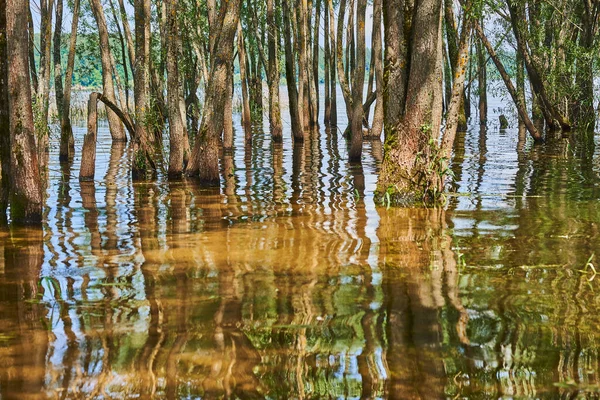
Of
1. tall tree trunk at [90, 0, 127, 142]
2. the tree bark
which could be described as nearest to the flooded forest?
the tree bark

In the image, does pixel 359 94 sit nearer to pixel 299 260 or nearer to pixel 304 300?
pixel 299 260

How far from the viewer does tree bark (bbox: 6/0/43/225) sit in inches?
367

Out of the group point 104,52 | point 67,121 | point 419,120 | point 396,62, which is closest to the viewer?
point 419,120

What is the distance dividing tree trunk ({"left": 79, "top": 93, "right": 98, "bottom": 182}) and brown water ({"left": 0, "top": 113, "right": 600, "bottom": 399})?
2614mm

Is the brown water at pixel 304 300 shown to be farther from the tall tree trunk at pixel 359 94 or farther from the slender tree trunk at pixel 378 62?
the slender tree trunk at pixel 378 62

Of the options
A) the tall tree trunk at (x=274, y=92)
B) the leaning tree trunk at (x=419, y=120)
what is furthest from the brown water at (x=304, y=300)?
the tall tree trunk at (x=274, y=92)

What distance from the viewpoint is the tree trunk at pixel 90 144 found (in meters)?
13.9

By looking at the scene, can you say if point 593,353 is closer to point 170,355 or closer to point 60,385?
point 170,355

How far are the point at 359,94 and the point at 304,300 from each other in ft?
37.3

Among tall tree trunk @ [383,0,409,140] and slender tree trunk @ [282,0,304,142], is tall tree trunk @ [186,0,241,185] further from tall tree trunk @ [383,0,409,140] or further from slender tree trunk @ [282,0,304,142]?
slender tree trunk @ [282,0,304,142]

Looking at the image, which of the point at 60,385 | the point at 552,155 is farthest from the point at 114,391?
the point at 552,155

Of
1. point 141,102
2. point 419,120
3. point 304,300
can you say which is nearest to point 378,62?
point 141,102

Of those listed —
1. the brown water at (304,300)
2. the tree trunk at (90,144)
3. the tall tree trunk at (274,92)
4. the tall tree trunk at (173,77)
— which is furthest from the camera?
the tall tree trunk at (274,92)

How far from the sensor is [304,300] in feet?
19.8
